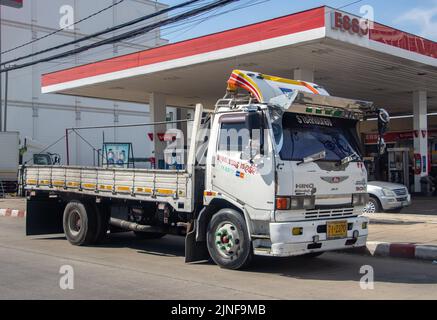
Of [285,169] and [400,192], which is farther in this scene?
[400,192]

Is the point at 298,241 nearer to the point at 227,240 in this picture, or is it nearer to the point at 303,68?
the point at 227,240

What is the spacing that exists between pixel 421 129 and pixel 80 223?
16.4 metres

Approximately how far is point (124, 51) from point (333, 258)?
3841cm

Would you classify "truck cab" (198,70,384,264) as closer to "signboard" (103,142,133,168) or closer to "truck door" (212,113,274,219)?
"truck door" (212,113,274,219)

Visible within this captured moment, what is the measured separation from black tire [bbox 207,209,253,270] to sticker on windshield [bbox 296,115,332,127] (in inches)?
66.5

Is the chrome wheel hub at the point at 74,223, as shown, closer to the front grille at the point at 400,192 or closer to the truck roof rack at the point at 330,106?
the truck roof rack at the point at 330,106

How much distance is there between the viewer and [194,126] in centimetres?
859

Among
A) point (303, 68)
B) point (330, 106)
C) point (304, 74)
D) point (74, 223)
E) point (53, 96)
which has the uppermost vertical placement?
point (53, 96)

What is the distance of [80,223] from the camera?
1100cm

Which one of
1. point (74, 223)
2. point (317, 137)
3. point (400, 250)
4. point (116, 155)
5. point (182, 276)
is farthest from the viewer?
point (116, 155)

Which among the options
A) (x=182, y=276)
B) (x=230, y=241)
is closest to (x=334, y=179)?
(x=230, y=241)

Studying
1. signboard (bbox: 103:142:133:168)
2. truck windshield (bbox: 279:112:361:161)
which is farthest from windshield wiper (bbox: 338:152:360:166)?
signboard (bbox: 103:142:133:168)

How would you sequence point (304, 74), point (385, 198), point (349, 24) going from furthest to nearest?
point (304, 74)
point (385, 198)
point (349, 24)

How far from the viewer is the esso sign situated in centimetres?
1359
